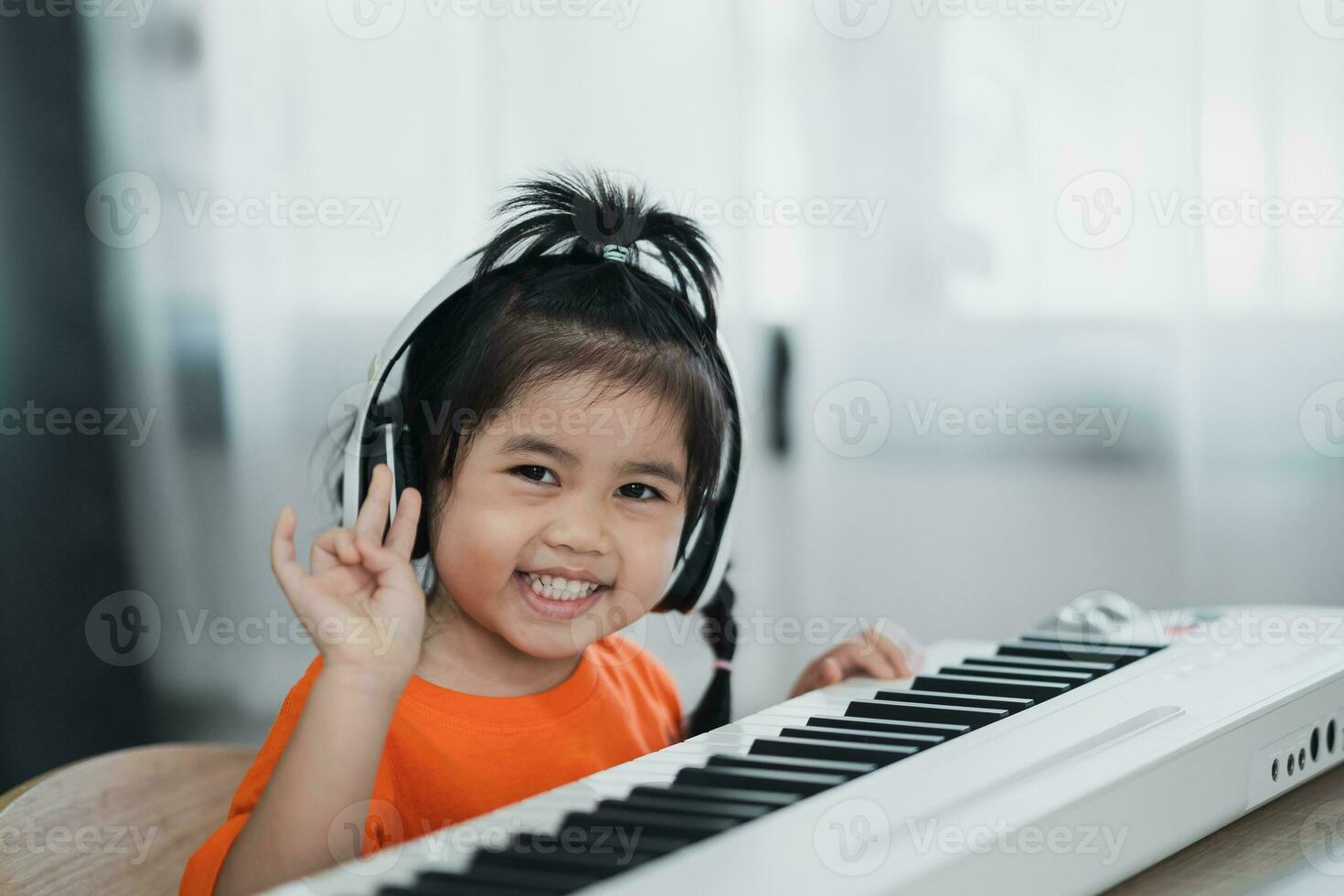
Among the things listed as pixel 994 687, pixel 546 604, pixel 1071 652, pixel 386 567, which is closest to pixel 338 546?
pixel 386 567

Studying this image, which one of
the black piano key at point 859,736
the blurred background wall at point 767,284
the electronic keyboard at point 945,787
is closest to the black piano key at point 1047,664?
the electronic keyboard at point 945,787

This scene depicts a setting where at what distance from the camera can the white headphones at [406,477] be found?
0.96m

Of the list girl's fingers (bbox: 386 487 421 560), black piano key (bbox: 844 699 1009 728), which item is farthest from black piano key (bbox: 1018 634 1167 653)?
girl's fingers (bbox: 386 487 421 560)

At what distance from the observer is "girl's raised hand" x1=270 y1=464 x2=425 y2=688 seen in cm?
77

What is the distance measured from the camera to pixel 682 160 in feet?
9.29

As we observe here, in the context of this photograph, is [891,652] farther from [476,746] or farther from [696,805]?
[696,805]

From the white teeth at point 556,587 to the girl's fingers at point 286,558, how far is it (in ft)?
0.85

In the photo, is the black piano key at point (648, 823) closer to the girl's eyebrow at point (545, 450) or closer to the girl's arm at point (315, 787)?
the girl's arm at point (315, 787)

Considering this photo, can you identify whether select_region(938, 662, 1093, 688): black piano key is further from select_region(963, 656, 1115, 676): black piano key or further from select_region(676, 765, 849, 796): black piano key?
select_region(676, 765, 849, 796): black piano key

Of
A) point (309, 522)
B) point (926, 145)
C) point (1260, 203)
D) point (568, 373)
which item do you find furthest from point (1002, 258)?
point (568, 373)

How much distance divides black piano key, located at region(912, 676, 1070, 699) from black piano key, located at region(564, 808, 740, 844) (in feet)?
1.14

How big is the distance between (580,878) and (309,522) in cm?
250

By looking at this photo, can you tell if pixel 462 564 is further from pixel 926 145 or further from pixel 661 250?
pixel 926 145

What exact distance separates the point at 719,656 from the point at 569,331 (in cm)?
38
